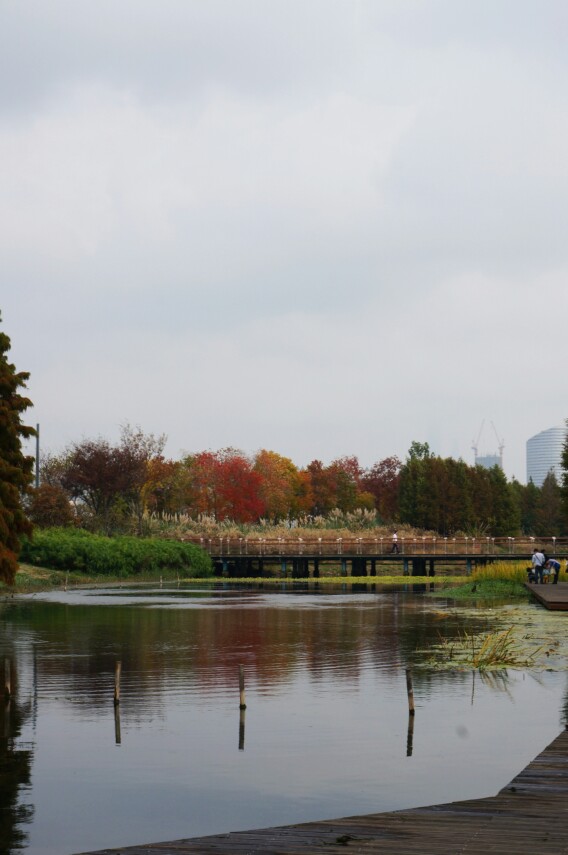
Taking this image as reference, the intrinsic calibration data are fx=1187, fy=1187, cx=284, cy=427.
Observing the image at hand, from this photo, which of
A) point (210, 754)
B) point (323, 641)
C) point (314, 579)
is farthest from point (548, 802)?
point (314, 579)

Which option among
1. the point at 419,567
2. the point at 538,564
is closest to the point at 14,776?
the point at 538,564

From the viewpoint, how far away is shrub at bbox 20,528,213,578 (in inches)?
2911

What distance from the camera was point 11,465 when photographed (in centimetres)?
5184

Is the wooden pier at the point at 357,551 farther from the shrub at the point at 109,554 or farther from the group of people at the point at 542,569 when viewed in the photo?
the group of people at the point at 542,569

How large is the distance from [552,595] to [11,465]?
2373 cm

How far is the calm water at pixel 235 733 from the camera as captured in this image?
15477 millimetres

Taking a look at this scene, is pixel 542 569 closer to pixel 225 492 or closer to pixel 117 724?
pixel 117 724

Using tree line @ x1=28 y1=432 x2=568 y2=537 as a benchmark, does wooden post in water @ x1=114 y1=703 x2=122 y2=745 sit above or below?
below

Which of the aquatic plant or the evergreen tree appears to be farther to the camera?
the evergreen tree

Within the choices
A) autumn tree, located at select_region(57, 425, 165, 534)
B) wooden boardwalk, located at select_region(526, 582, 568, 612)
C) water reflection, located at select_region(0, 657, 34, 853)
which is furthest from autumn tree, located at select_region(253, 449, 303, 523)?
water reflection, located at select_region(0, 657, 34, 853)

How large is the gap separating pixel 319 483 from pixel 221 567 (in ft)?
173

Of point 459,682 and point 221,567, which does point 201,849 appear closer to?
point 459,682

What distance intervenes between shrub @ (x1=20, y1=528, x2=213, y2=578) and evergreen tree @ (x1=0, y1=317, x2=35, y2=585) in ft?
61.4

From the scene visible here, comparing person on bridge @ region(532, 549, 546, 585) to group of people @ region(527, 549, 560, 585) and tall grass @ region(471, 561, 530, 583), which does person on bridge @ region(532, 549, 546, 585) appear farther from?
tall grass @ region(471, 561, 530, 583)
